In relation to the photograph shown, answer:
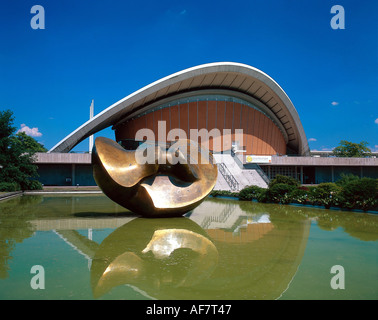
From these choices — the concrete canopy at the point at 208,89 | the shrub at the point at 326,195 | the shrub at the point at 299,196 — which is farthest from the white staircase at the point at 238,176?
the shrub at the point at 326,195

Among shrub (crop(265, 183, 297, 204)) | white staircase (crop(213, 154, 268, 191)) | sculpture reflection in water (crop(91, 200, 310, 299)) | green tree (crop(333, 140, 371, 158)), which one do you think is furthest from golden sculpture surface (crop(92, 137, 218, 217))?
green tree (crop(333, 140, 371, 158))

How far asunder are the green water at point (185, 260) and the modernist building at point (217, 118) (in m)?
22.9

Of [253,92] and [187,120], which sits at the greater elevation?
[253,92]

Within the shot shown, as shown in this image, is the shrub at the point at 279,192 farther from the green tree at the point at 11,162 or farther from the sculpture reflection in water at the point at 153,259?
the green tree at the point at 11,162

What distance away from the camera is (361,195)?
14625mm

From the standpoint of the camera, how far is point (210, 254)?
686 cm

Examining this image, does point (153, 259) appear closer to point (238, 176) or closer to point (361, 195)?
point (361, 195)

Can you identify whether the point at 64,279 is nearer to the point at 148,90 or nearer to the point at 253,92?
the point at 148,90

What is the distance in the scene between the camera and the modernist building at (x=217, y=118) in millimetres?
34750

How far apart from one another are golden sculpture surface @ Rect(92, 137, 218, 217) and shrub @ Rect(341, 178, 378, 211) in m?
6.81

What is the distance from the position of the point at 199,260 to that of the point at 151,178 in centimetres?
583

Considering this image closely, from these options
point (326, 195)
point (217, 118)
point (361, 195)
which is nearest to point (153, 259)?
point (361, 195)
